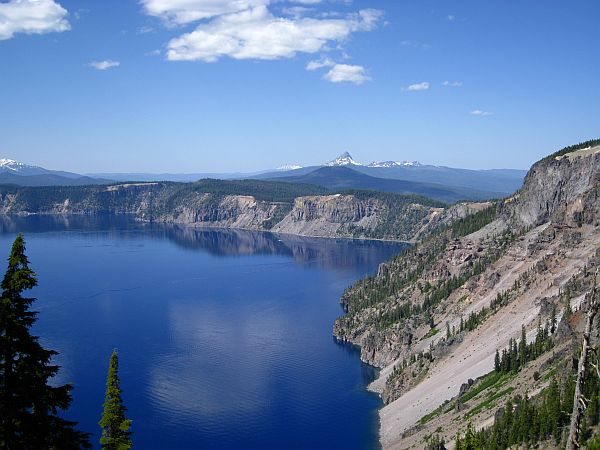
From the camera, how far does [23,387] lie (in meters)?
21.5

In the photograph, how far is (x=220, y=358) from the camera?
132 meters

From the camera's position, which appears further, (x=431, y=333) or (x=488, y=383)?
(x=431, y=333)

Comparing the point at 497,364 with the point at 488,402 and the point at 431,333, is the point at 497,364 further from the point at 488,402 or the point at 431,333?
the point at 431,333

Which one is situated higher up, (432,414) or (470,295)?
(470,295)

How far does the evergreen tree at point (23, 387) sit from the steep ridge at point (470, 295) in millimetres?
62719

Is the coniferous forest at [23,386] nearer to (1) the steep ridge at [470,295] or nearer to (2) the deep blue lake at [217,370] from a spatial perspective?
(1) the steep ridge at [470,295]

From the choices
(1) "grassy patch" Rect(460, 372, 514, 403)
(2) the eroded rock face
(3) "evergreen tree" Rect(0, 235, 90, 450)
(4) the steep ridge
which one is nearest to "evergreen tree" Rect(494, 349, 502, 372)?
(1) "grassy patch" Rect(460, 372, 514, 403)

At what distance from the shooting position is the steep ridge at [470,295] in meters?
101

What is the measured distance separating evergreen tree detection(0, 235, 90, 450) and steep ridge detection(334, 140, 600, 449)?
6272 centimetres

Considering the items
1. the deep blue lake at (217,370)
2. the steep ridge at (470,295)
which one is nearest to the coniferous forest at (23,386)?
the steep ridge at (470,295)

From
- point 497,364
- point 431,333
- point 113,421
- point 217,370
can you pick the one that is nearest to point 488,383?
point 497,364

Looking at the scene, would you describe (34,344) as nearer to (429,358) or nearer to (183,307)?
(429,358)

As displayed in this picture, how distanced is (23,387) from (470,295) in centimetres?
12632

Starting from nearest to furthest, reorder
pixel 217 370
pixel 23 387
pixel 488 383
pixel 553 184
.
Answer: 1. pixel 23 387
2. pixel 488 383
3. pixel 217 370
4. pixel 553 184
